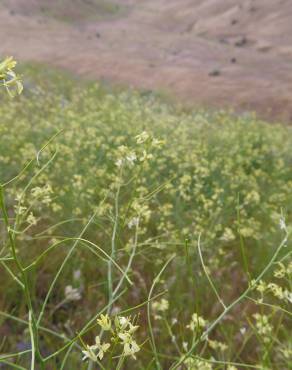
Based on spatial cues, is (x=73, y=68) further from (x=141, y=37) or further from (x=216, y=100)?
(x=141, y=37)

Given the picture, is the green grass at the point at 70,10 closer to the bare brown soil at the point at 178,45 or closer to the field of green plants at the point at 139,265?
the bare brown soil at the point at 178,45

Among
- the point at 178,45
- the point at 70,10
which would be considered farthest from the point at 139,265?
the point at 70,10

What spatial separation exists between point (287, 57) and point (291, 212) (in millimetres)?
16496

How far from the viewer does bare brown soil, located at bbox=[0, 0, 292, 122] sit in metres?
14.9

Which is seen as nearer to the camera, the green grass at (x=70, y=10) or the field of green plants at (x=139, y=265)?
the field of green plants at (x=139, y=265)

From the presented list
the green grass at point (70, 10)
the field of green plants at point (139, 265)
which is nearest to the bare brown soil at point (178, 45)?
the green grass at point (70, 10)

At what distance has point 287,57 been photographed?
2045 cm

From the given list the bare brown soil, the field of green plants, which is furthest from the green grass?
the field of green plants

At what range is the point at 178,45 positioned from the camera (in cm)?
2227

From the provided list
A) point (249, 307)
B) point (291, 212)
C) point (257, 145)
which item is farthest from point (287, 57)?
point (249, 307)

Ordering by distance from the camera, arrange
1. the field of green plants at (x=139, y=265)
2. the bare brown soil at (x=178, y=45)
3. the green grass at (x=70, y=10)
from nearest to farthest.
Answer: the field of green plants at (x=139, y=265) → the bare brown soil at (x=178, y=45) → the green grass at (x=70, y=10)

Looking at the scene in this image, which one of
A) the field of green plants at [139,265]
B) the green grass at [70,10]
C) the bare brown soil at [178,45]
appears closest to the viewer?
the field of green plants at [139,265]

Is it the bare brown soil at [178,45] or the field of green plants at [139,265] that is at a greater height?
the field of green plants at [139,265]

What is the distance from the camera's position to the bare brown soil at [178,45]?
1491cm
